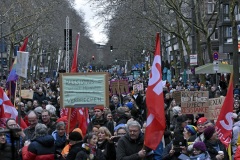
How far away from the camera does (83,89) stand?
13.6m

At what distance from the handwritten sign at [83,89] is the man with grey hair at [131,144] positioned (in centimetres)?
314

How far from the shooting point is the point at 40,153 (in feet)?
34.3

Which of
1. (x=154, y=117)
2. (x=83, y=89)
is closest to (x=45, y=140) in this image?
(x=154, y=117)

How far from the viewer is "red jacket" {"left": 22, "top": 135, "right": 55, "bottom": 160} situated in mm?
10445

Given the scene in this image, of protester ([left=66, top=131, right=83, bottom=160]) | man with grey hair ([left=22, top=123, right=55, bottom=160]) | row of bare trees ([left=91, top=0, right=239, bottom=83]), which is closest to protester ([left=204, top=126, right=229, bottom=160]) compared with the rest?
protester ([left=66, top=131, right=83, bottom=160])

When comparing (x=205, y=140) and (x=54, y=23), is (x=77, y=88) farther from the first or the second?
(x=54, y=23)

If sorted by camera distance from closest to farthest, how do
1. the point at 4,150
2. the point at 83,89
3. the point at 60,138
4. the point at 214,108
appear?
the point at 4,150 → the point at 60,138 → the point at 83,89 → the point at 214,108

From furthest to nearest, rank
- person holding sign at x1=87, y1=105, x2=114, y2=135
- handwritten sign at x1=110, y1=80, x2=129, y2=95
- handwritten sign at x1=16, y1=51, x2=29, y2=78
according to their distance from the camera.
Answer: handwritten sign at x1=110, y1=80, x2=129, y2=95, person holding sign at x1=87, y1=105, x2=114, y2=135, handwritten sign at x1=16, y1=51, x2=29, y2=78

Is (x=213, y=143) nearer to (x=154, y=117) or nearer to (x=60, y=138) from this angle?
(x=154, y=117)

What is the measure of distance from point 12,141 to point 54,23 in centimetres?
5690

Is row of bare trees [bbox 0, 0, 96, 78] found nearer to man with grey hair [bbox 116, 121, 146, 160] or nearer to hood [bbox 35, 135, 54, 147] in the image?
hood [bbox 35, 135, 54, 147]

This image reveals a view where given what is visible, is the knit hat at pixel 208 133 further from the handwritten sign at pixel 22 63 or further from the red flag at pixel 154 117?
the handwritten sign at pixel 22 63

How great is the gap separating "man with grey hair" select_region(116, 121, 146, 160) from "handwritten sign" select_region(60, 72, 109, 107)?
3144 mm

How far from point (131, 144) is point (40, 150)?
117 centimetres
